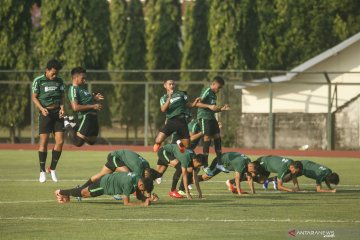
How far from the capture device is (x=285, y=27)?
59656 millimetres

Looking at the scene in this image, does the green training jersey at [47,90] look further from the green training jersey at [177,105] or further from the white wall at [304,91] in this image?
the white wall at [304,91]

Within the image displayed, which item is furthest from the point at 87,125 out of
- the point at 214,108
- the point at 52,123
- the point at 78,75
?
the point at 214,108

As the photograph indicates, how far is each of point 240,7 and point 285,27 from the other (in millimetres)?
13595

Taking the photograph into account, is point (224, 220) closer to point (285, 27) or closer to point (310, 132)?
point (310, 132)

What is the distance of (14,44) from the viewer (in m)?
47.9

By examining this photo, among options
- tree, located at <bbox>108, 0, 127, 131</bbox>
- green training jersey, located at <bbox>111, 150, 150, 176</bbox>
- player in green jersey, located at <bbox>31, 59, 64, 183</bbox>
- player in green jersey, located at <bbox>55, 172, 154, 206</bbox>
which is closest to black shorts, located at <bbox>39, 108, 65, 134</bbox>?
player in green jersey, located at <bbox>31, 59, 64, 183</bbox>

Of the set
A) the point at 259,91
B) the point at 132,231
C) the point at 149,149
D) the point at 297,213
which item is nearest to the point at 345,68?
the point at 259,91

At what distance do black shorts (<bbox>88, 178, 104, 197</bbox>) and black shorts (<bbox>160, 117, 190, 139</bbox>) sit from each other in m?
5.00

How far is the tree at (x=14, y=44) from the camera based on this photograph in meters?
46.1

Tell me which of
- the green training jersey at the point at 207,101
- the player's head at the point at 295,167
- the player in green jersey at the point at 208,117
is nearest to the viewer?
the player's head at the point at 295,167

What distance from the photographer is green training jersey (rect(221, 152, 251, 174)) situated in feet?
70.0

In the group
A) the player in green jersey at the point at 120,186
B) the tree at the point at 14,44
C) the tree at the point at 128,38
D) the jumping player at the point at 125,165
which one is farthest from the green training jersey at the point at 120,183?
the tree at the point at 128,38

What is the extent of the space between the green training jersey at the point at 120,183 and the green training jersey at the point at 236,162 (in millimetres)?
3721

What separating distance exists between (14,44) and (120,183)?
30.8 meters
